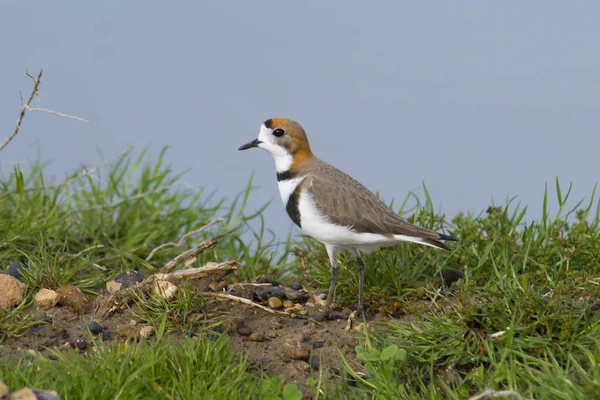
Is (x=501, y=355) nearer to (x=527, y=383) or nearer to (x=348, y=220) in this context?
(x=527, y=383)

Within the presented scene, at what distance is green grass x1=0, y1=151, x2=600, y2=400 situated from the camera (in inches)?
204

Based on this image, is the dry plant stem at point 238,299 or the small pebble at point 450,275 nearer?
the dry plant stem at point 238,299

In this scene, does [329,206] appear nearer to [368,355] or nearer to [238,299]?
[238,299]

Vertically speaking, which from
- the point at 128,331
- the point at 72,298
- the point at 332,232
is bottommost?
the point at 72,298

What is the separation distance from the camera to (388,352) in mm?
5305

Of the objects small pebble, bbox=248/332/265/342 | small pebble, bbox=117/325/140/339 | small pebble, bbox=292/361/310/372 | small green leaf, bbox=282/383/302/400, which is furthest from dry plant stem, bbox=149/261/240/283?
Answer: small green leaf, bbox=282/383/302/400

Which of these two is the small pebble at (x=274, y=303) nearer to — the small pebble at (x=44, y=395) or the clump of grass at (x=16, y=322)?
the clump of grass at (x=16, y=322)

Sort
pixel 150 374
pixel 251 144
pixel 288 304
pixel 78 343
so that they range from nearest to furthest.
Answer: pixel 150 374
pixel 78 343
pixel 288 304
pixel 251 144

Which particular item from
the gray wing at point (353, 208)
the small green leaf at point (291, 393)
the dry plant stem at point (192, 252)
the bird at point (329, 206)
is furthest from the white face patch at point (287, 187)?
the small green leaf at point (291, 393)

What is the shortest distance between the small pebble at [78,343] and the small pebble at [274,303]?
1.51 m

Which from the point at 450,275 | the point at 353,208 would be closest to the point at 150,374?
the point at 353,208

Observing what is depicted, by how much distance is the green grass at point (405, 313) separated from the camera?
518cm

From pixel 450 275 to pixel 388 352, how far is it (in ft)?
6.27

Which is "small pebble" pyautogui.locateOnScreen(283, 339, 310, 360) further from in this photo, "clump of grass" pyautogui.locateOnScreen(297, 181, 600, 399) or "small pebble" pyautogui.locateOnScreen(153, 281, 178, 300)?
"small pebble" pyautogui.locateOnScreen(153, 281, 178, 300)
